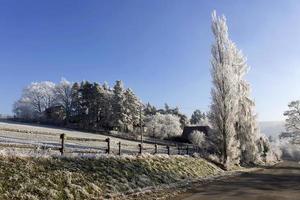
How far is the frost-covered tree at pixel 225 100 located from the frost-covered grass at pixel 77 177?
18464mm

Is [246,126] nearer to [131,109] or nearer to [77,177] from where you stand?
[77,177]

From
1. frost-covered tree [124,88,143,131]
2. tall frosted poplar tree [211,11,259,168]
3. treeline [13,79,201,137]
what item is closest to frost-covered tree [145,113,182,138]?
treeline [13,79,201,137]

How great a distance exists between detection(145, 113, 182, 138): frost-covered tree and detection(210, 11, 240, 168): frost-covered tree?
215ft

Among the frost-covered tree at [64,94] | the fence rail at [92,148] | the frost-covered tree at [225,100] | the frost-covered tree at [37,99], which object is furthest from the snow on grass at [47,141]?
the frost-covered tree at [37,99]

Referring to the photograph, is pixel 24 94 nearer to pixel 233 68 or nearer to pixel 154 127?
pixel 154 127

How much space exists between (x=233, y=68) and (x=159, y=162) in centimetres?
2214

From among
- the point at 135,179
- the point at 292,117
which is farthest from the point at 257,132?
the point at 135,179

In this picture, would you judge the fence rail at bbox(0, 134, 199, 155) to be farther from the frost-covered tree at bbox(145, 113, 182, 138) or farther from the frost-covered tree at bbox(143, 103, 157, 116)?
the frost-covered tree at bbox(143, 103, 157, 116)

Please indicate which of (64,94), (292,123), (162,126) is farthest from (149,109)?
(292,123)

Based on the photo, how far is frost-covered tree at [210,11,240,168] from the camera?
4325cm

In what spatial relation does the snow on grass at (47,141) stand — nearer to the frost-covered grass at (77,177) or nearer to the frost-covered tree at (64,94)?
the frost-covered grass at (77,177)

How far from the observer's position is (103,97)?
315 ft

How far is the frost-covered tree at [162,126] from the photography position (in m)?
111

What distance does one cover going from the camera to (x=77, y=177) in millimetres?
17016
